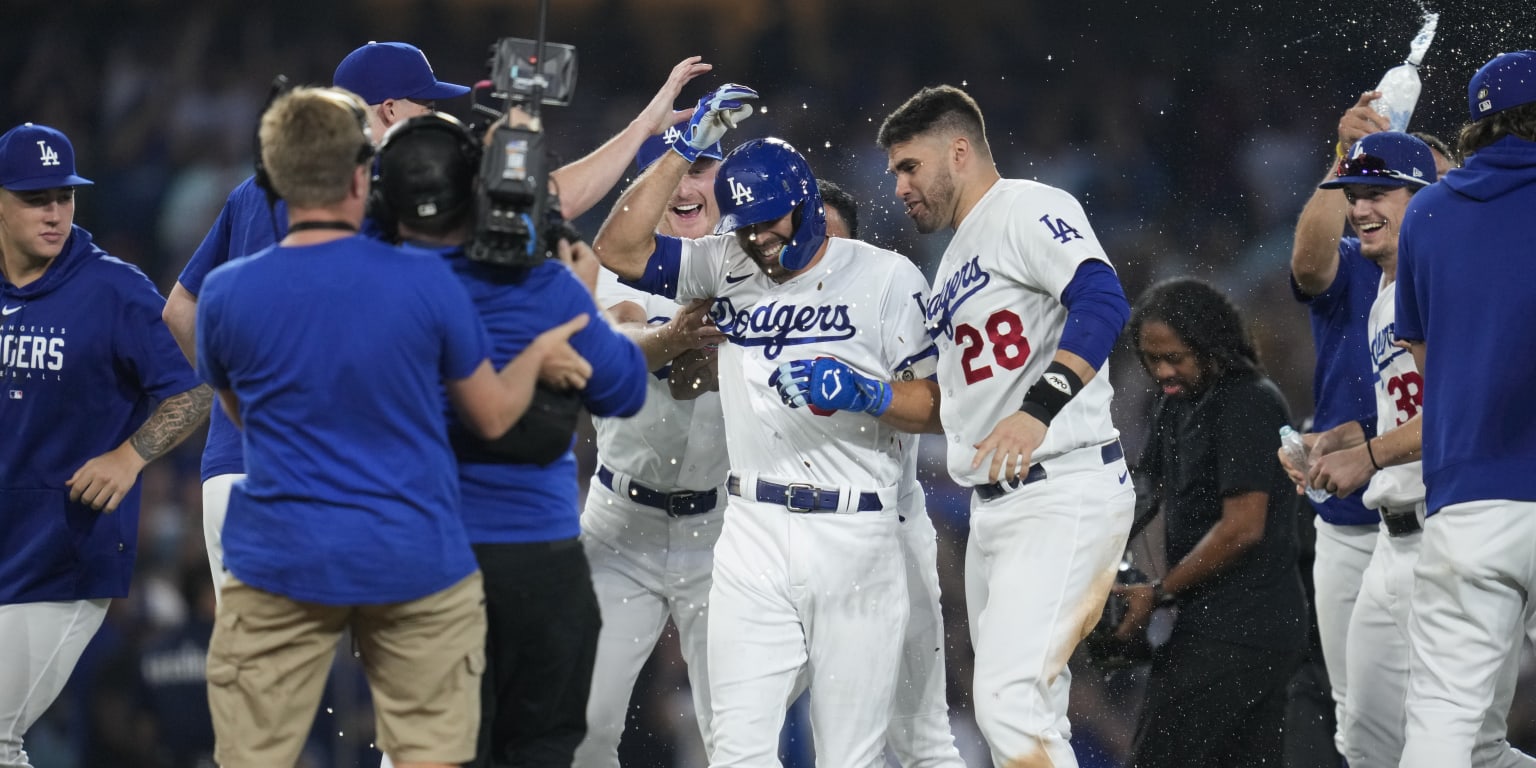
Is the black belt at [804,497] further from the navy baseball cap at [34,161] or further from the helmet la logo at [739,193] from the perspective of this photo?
the navy baseball cap at [34,161]

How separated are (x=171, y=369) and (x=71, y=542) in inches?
22.4

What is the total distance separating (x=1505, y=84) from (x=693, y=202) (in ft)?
8.18

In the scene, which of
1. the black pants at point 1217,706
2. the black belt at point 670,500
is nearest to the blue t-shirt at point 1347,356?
the black pants at point 1217,706

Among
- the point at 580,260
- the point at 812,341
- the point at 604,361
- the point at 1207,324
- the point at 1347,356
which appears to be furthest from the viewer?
the point at 1207,324

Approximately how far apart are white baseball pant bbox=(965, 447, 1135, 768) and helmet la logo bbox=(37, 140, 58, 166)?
291cm

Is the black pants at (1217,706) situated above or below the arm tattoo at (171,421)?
below

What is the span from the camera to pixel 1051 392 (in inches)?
142

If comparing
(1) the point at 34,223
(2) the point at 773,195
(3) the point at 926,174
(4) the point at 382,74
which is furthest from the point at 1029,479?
(1) the point at 34,223

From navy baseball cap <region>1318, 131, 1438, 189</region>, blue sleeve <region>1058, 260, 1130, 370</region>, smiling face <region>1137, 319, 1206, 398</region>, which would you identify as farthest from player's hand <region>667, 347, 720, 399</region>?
navy baseball cap <region>1318, 131, 1438, 189</region>

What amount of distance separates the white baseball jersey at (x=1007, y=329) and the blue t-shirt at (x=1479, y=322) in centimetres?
82

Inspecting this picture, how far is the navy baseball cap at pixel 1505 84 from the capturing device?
3.78 m

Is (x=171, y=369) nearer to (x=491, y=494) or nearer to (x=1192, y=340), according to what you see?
(x=491, y=494)

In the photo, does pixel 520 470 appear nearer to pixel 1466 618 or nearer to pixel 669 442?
pixel 669 442

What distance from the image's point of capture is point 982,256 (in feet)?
13.3
